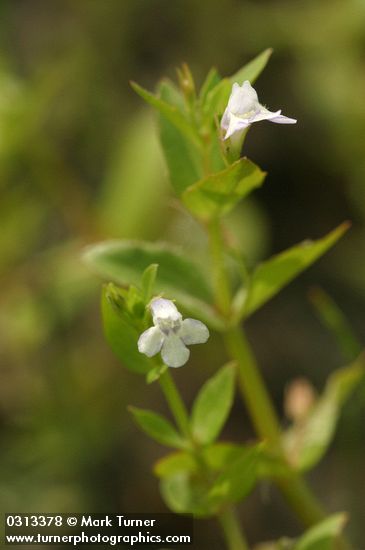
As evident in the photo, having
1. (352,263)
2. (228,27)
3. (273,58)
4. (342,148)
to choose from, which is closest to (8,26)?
(228,27)

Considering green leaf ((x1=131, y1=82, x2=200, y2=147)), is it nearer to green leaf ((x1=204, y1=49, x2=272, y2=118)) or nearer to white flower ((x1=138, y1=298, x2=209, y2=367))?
green leaf ((x1=204, y1=49, x2=272, y2=118))

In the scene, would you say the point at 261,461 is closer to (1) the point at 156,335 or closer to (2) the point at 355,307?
(1) the point at 156,335

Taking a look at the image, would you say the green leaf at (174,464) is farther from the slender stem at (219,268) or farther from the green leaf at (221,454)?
the slender stem at (219,268)

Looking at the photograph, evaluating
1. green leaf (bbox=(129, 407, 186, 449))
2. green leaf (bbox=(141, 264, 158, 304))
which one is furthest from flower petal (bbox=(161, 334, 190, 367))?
green leaf (bbox=(129, 407, 186, 449))

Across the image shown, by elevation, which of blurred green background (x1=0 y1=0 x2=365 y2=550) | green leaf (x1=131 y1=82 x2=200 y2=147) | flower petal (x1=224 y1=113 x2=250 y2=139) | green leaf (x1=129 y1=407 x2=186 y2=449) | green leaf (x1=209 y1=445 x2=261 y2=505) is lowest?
green leaf (x1=209 y1=445 x2=261 y2=505)

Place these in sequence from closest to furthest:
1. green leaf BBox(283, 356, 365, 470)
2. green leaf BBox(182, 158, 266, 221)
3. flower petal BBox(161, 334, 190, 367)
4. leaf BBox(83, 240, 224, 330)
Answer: flower petal BBox(161, 334, 190, 367)
green leaf BBox(182, 158, 266, 221)
leaf BBox(83, 240, 224, 330)
green leaf BBox(283, 356, 365, 470)

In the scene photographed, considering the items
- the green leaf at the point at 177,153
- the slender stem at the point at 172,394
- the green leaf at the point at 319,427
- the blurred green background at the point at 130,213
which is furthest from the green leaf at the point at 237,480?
the blurred green background at the point at 130,213

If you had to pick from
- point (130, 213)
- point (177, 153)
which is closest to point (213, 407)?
point (177, 153)
